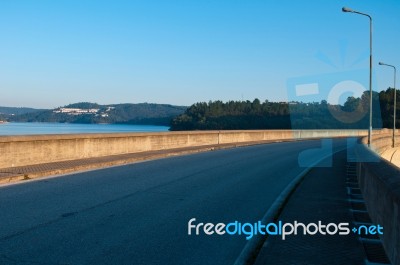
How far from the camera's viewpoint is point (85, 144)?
18531 millimetres

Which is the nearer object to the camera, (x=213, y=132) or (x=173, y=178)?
(x=173, y=178)

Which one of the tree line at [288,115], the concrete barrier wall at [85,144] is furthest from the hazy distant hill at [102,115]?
the concrete barrier wall at [85,144]

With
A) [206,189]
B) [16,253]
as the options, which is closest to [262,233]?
[16,253]

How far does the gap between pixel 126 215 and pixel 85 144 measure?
10731 millimetres

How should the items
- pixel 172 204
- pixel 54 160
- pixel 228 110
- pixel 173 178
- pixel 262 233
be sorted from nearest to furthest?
pixel 262 233, pixel 172 204, pixel 173 178, pixel 54 160, pixel 228 110

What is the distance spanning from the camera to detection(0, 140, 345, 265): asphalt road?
5.98m

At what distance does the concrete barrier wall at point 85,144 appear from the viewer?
14394 mm

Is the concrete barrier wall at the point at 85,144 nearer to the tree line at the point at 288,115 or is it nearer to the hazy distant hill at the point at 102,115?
the tree line at the point at 288,115

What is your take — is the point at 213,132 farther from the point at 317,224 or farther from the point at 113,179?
the point at 317,224

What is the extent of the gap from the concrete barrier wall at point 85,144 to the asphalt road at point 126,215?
2.22 meters

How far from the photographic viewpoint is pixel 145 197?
10.4 m

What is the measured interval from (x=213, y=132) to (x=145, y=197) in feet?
77.3

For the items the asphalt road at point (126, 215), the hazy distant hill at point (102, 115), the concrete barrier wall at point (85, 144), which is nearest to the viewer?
the asphalt road at point (126, 215)

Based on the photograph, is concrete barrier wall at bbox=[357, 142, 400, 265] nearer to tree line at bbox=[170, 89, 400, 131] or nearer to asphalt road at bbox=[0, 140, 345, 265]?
asphalt road at bbox=[0, 140, 345, 265]
